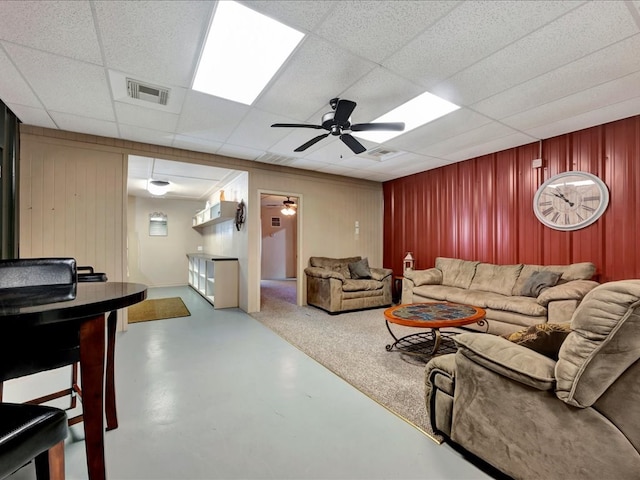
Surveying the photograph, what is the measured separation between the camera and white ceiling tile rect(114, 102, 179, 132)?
307 centimetres

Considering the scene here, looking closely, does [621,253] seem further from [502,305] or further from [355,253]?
[355,253]

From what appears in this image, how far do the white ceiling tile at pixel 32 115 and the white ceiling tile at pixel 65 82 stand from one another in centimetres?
24

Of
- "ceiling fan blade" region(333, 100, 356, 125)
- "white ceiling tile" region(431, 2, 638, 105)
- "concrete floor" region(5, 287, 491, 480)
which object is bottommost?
"concrete floor" region(5, 287, 491, 480)

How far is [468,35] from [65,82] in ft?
10.8

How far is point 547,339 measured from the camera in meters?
1.46

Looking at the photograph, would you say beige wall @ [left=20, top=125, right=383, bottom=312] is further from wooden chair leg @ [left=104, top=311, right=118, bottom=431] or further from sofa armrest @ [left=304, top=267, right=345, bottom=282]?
wooden chair leg @ [left=104, top=311, right=118, bottom=431]

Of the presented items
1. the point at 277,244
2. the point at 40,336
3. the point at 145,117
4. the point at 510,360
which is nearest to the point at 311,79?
the point at 145,117

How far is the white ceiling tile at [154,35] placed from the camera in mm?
1772

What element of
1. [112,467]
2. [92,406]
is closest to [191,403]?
[112,467]

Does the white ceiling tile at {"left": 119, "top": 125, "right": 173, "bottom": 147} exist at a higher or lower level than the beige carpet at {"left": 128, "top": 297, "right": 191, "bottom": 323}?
higher

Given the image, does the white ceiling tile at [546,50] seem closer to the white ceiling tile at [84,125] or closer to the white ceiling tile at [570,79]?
the white ceiling tile at [570,79]

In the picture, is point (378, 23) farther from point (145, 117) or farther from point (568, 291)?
point (568, 291)

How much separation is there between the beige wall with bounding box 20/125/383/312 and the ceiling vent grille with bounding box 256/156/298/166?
0.16m

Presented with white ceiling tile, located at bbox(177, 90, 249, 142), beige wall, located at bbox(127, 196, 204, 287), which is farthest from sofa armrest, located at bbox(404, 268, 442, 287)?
beige wall, located at bbox(127, 196, 204, 287)
